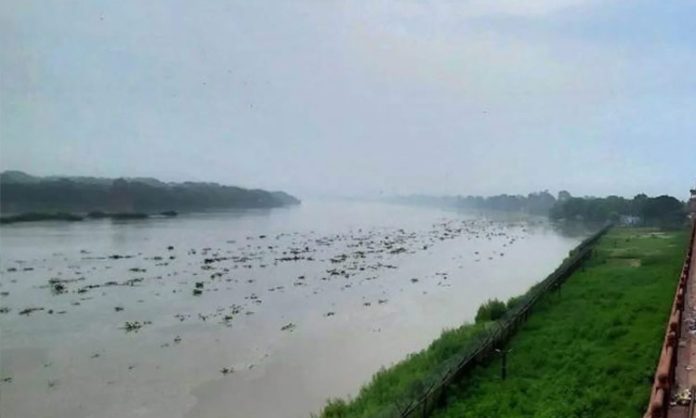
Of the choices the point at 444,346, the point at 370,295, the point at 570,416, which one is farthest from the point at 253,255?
the point at 570,416

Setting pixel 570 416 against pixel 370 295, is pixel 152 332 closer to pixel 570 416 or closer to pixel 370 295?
pixel 370 295

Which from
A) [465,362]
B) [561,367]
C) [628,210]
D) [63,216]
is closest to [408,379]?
[465,362]

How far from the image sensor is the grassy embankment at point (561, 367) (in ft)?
47.6

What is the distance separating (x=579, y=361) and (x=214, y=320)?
62.9 feet

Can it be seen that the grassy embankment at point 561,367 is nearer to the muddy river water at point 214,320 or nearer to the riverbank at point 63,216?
the muddy river water at point 214,320

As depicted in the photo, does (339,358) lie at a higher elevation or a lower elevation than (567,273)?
lower

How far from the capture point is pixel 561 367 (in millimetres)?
17562

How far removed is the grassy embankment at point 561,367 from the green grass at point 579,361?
2 centimetres

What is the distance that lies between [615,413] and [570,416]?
3.32 ft

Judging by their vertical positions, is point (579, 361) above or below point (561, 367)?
above

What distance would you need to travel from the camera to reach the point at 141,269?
47.0 metres

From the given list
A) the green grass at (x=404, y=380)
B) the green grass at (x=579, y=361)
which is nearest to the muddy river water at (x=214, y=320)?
the green grass at (x=404, y=380)

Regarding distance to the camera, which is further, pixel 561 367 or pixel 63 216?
pixel 63 216

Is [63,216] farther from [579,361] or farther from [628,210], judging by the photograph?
[628,210]
